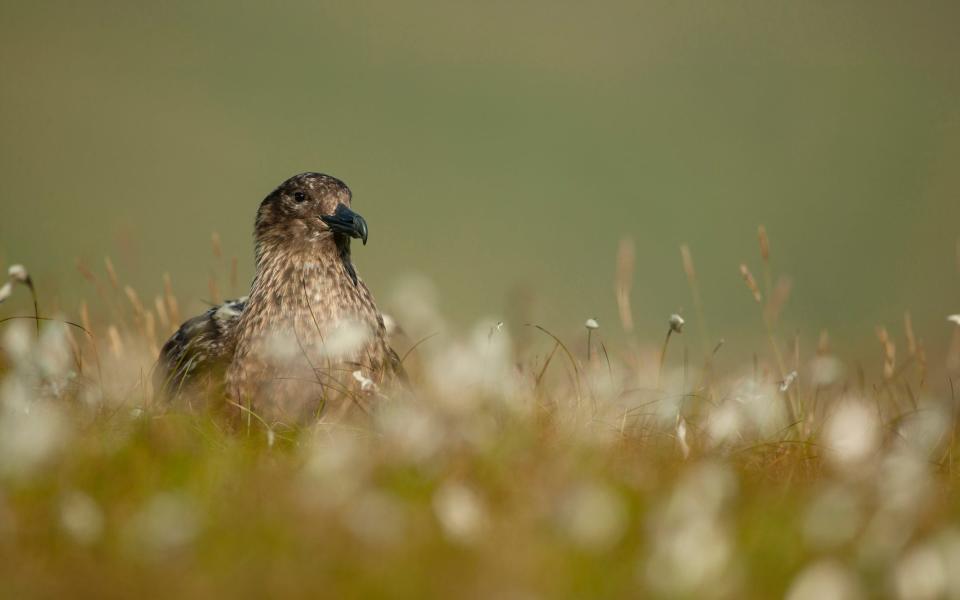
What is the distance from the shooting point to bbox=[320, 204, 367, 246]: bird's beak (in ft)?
18.2

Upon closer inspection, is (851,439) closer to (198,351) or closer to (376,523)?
(376,523)

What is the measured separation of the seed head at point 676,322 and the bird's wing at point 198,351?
2.53 m

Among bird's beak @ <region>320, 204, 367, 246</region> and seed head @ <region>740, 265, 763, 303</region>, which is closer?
seed head @ <region>740, 265, 763, 303</region>

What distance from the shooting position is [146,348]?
6664 mm

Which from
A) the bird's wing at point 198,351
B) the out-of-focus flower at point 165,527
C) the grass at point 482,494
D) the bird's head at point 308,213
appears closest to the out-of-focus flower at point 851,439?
the grass at point 482,494

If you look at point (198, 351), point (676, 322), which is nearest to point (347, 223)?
point (198, 351)

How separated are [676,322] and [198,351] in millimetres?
2807

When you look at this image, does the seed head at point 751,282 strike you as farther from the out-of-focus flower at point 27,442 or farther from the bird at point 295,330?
the out-of-focus flower at point 27,442

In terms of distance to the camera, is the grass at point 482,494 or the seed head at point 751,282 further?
the seed head at point 751,282

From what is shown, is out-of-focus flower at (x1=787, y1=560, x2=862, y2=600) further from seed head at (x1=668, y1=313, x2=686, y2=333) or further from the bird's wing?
the bird's wing

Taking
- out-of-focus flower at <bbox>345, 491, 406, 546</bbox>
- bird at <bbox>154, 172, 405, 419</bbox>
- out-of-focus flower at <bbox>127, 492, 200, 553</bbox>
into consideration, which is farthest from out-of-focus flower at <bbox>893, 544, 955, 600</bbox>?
bird at <bbox>154, 172, 405, 419</bbox>

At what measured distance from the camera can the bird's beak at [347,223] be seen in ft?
18.2

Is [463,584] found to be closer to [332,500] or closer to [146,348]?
[332,500]

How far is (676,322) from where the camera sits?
448cm
